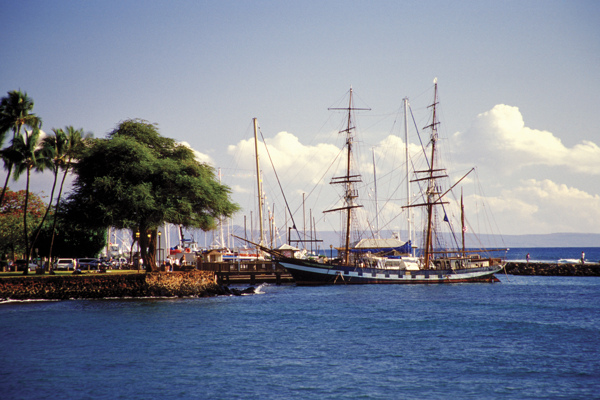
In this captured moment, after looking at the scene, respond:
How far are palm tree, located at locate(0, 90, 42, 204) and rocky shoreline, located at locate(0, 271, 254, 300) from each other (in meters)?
13.2

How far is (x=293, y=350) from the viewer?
2553 cm

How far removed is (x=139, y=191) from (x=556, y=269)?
7427cm

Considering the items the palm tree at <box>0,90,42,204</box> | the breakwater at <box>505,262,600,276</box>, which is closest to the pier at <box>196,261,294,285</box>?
the palm tree at <box>0,90,42,204</box>

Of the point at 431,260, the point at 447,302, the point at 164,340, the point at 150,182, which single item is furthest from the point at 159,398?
the point at 431,260

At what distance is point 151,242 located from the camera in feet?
166

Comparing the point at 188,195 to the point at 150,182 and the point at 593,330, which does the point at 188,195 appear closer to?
the point at 150,182

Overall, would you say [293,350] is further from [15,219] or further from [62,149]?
[15,219]

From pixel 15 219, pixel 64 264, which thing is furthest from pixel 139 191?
pixel 15 219

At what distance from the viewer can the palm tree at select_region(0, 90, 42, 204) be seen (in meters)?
48.0

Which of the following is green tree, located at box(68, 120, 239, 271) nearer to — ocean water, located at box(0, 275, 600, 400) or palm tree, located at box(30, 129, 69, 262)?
palm tree, located at box(30, 129, 69, 262)

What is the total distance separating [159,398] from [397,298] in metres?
36.7

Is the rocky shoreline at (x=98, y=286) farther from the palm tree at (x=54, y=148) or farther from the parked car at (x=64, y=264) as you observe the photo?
the parked car at (x=64, y=264)

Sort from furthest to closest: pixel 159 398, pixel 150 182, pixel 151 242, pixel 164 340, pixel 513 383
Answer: pixel 151 242 → pixel 150 182 → pixel 164 340 → pixel 513 383 → pixel 159 398

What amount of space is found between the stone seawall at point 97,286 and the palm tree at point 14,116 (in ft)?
43.4
